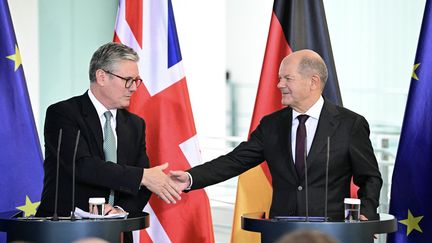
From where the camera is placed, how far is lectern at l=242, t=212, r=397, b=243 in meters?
3.92

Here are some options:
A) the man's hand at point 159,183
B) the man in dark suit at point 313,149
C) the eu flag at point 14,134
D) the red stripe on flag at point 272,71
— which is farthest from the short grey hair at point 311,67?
the eu flag at point 14,134

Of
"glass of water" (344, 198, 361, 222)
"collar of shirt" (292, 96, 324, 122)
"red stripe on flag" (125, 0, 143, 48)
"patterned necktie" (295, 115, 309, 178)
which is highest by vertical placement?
"red stripe on flag" (125, 0, 143, 48)

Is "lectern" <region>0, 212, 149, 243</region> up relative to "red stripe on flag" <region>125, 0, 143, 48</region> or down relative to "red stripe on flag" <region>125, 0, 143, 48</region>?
down

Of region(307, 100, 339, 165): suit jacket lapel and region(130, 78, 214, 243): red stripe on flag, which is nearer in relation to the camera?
region(307, 100, 339, 165): suit jacket lapel

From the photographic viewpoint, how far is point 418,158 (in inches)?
190

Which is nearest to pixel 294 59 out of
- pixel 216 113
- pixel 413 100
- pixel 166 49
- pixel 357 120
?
pixel 357 120

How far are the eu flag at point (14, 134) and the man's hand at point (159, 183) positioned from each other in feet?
2.83

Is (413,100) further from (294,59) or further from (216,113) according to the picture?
(216,113)

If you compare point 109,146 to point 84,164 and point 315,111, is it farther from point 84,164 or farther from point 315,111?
point 315,111

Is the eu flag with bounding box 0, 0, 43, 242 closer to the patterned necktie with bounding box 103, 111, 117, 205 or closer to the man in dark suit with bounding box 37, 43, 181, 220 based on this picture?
the man in dark suit with bounding box 37, 43, 181, 220

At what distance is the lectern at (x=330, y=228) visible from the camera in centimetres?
392

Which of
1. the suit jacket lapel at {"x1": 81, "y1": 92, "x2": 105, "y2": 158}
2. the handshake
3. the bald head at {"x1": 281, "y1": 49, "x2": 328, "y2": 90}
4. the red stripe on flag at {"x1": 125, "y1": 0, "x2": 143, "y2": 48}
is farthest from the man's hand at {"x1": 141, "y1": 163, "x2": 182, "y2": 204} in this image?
the red stripe on flag at {"x1": 125, "y1": 0, "x2": 143, "y2": 48}

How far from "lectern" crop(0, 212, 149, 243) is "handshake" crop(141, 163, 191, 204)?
0.44 meters

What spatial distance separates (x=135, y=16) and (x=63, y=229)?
1876 mm
